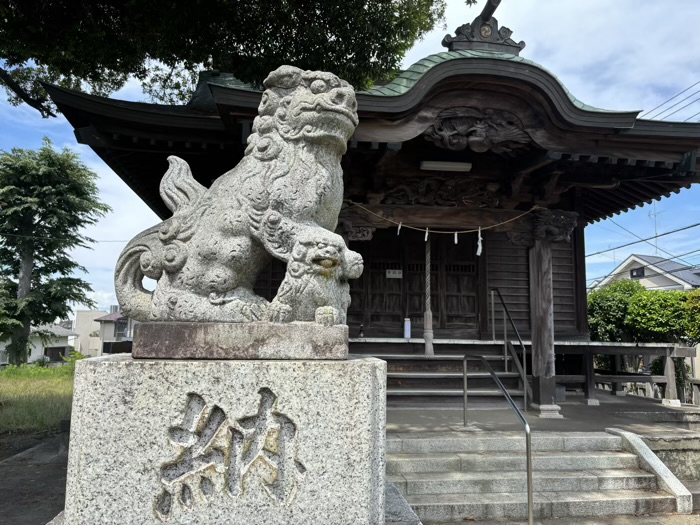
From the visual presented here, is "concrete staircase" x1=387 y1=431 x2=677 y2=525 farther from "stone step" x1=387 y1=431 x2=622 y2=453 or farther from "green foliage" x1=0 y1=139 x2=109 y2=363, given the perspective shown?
"green foliage" x1=0 y1=139 x2=109 y2=363

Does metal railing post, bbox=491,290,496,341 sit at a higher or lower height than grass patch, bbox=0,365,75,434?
higher

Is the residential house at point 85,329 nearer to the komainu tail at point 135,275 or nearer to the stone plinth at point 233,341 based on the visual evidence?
the komainu tail at point 135,275

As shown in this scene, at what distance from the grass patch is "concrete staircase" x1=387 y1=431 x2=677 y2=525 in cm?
652

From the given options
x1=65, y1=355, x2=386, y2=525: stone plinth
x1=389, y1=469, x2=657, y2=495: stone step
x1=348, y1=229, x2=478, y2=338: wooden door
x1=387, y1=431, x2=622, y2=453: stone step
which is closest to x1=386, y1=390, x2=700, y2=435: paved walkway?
x1=387, y1=431, x2=622, y2=453: stone step

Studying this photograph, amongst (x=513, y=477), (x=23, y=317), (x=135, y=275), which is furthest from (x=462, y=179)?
(x=23, y=317)

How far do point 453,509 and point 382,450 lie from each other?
253cm

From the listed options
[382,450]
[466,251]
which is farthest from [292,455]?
[466,251]

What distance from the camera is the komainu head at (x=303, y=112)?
237cm

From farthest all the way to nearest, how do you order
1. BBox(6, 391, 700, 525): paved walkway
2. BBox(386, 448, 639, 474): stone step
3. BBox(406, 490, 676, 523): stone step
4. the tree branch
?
the tree branch → BBox(386, 448, 639, 474): stone step → BBox(6, 391, 700, 525): paved walkway → BBox(406, 490, 676, 523): stone step

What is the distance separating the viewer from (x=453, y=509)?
13.7 ft

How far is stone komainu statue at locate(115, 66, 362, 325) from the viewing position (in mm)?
2184

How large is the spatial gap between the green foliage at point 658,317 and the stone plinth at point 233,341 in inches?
438

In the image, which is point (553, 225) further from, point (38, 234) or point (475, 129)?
point (38, 234)

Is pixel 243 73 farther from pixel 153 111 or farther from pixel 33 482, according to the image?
pixel 33 482
